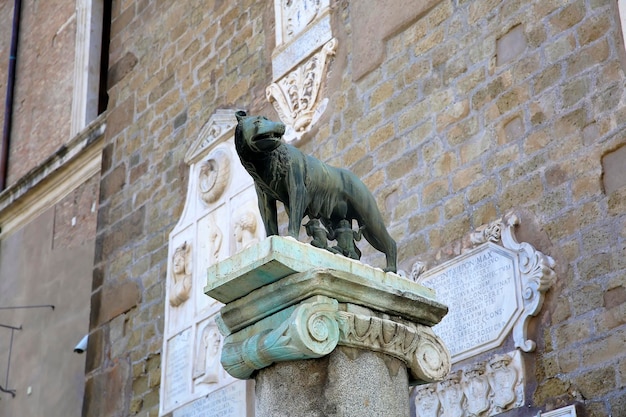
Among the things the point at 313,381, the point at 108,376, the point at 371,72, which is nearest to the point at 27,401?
the point at 108,376

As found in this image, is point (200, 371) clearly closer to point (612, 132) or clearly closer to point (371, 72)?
point (371, 72)

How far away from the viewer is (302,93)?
7.80m

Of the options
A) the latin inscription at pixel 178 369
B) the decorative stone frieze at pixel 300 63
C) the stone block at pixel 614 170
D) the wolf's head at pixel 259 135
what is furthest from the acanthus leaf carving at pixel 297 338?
the latin inscription at pixel 178 369

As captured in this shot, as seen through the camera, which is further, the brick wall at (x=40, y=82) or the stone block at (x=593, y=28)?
the brick wall at (x=40, y=82)

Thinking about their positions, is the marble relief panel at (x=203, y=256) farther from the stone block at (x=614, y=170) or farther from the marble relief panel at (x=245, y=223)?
the stone block at (x=614, y=170)

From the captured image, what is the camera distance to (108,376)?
9.07 m

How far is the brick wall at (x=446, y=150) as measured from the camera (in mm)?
5555

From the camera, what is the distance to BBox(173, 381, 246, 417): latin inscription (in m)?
7.44

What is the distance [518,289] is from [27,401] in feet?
19.9

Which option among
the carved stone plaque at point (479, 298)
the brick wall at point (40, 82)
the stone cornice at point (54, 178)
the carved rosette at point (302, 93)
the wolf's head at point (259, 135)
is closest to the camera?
the wolf's head at point (259, 135)

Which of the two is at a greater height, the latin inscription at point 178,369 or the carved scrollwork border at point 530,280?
the latin inscription at point 178,369

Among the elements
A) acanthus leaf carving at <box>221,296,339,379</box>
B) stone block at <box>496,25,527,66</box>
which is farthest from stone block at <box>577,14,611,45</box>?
acanthus leaf carving at <box>221,296,339,379</box>

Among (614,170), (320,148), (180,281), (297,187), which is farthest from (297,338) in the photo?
(180,281)

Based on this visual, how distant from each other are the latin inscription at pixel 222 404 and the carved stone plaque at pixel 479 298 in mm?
1808
